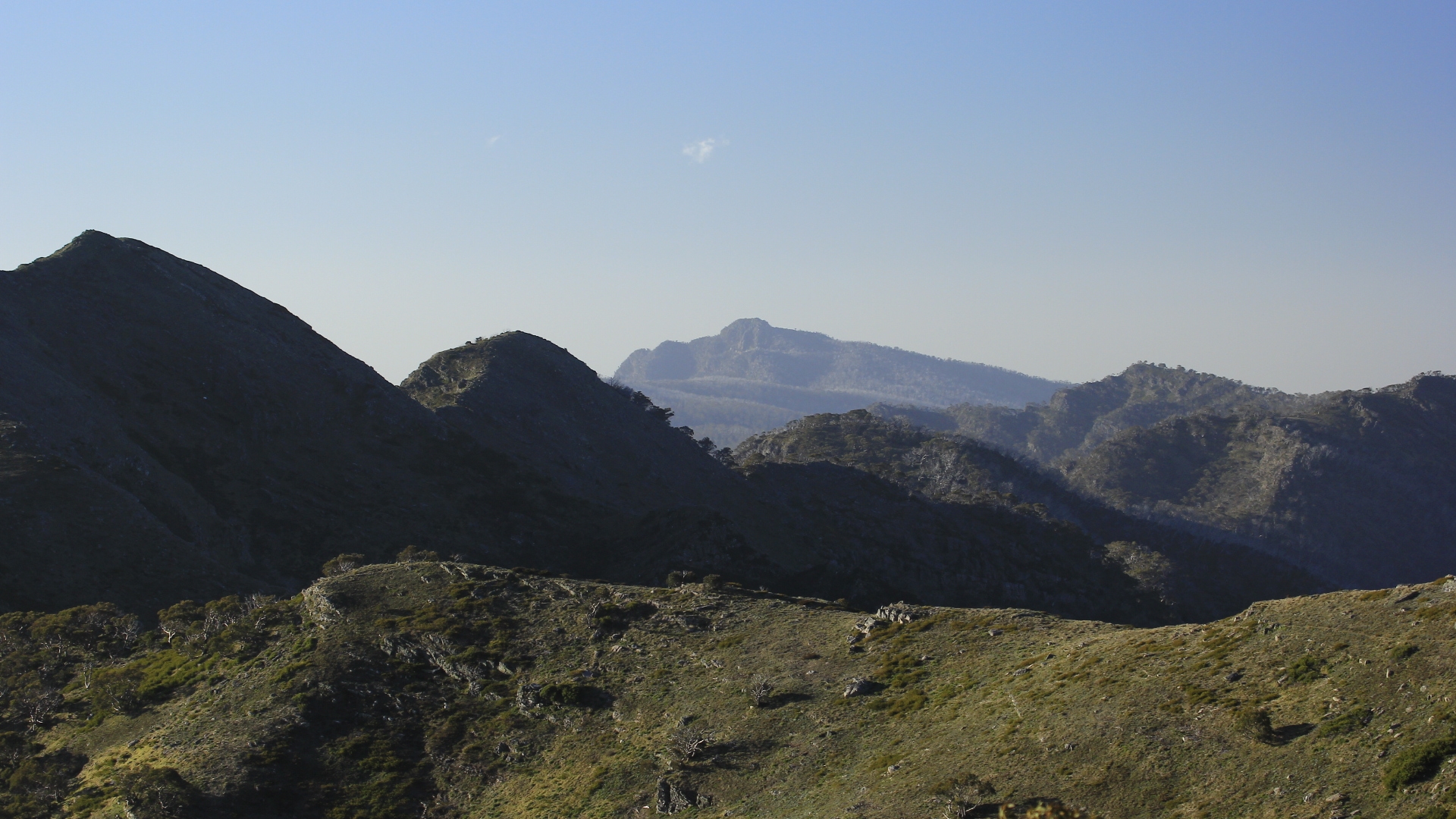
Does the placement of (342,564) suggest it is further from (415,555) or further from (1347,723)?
(1347,723)

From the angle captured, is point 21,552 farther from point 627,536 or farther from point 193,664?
point 627,536

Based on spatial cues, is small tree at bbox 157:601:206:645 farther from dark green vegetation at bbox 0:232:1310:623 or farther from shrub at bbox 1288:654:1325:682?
shrub at bbox 1288:654:1325:682

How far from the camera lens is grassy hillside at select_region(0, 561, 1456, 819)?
3650cm

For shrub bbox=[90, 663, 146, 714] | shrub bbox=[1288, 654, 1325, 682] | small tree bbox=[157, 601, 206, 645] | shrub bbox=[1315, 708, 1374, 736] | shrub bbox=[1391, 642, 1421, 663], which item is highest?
shrub bbox=[1391, 642, 1421, 663]

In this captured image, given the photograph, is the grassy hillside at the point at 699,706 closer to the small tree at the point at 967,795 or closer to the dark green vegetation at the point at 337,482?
the small tree at the point at 967,795

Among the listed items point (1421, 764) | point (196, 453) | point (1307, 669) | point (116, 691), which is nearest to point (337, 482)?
point (196, 453)

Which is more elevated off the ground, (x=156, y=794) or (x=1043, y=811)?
(x=1043, y=811)

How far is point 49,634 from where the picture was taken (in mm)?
80812

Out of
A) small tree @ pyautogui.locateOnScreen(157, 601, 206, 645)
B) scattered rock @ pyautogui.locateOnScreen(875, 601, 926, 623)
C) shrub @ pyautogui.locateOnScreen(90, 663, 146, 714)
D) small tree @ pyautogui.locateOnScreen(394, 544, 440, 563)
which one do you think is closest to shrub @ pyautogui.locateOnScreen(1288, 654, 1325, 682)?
scattered rock @ pyautogui.locateOnScreen(875, 601, 926, 623)

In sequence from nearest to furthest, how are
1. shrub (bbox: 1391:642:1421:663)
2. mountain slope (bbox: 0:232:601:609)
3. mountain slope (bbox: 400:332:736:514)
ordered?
shrub (bbox: 1391:642:1421:663) < mountain slope (bbox: 0:232:601:609) < mountain slope (bbox: 400:332:736:514)

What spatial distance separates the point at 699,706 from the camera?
56969 millimetres

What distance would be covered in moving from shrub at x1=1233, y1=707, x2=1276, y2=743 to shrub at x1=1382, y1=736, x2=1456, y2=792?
5204mm

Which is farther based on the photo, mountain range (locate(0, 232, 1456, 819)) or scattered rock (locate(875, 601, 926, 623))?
scattered rock (locate(875, 601, 926, 623))

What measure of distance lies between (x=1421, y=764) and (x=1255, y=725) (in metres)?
6.60
